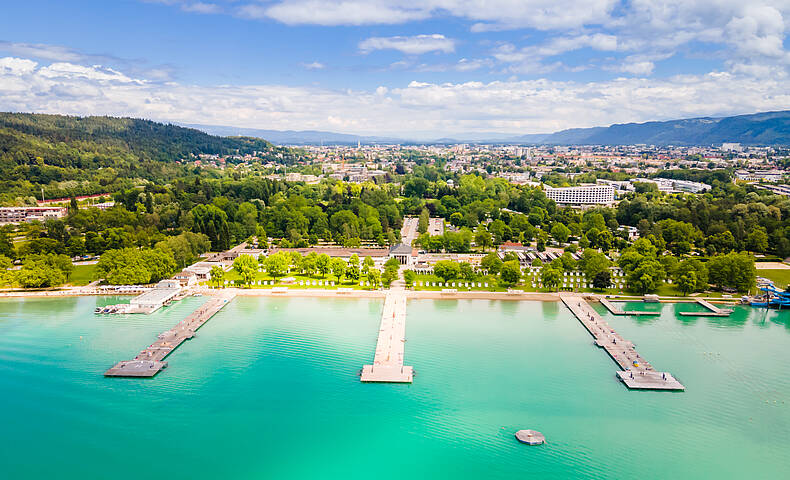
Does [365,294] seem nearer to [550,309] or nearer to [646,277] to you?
[550,309]

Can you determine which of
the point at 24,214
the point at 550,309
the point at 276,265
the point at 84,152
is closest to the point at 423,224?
the point at 276,265

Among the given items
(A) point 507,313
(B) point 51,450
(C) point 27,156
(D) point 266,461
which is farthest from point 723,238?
(C) point 27,156

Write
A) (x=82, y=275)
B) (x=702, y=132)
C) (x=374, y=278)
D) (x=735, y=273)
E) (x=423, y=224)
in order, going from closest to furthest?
(x=735, y=273), (x=374, y=278), (x=82, y=275), (x=423, y=224), (x=702, y=132)

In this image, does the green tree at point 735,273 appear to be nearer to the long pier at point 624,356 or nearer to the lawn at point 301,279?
the long pier at point 624,356

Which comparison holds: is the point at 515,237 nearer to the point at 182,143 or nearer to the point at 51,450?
the point at 51,450

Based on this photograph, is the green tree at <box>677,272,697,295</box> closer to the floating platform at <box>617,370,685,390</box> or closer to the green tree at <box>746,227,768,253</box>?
the floating platform at <box>617,370,685,390</box>

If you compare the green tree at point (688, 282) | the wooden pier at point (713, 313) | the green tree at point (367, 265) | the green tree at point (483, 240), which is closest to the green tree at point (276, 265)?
the green tree at point (367, 265)
